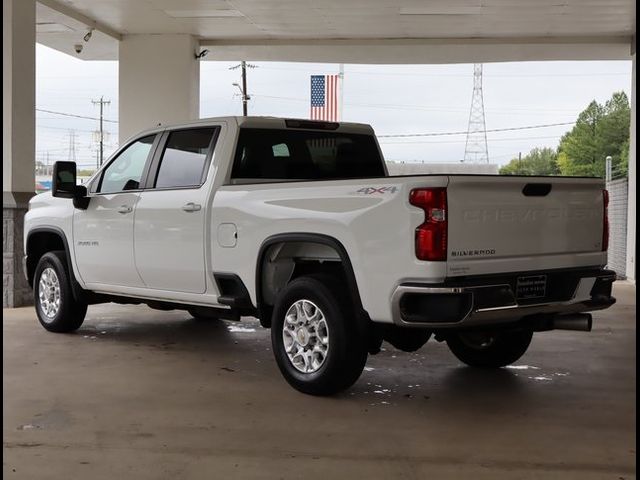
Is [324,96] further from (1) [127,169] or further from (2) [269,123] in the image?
(2) [269,123]

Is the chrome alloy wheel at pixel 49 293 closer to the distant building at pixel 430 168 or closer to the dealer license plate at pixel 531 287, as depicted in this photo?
the dealer license plate at pixel 531 287

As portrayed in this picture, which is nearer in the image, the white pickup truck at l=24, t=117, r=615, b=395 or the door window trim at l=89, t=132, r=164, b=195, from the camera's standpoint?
the white pickup truck at l=24, t=117, r=615, b=395

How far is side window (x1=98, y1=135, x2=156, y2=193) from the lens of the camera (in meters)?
7.15

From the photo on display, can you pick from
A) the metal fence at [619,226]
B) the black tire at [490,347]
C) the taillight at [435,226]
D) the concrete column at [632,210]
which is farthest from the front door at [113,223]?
the metal fence at [619,226]

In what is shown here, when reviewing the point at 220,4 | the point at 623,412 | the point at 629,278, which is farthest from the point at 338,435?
Result: the point at 629,278

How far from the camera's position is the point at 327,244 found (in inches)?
208

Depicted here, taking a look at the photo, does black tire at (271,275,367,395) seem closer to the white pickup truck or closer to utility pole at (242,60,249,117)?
the white pickup truck

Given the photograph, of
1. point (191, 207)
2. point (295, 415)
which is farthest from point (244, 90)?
point (295, 415)

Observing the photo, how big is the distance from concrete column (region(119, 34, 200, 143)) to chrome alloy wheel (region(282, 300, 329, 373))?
9.10 meters

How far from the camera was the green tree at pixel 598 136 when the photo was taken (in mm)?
57469

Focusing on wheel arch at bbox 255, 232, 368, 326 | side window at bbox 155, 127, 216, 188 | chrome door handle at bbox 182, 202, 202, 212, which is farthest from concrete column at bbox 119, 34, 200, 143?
wheel arch at bbox 255, 232, 368, 326

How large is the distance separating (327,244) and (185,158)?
6.61 feet

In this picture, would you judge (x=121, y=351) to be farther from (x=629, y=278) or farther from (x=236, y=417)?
(x=629, y=278)

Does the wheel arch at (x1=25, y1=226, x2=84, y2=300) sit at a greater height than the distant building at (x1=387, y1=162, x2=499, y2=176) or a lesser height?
lesser
